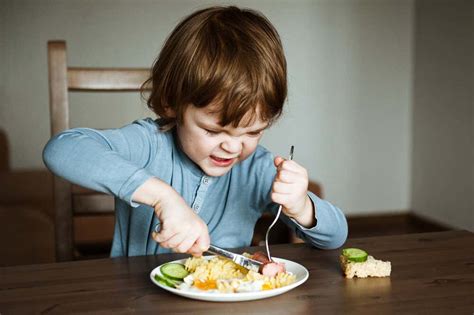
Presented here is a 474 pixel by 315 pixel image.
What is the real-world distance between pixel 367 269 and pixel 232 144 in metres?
0.31

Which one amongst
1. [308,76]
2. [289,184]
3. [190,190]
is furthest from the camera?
[308,76]

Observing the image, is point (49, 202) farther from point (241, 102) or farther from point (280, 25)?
point (241, 102)

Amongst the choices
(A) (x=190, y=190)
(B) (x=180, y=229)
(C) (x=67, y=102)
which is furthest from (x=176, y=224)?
(C) (x=67, y=102)

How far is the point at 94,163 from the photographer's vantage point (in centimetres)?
102

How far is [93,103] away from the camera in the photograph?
11.6 ft

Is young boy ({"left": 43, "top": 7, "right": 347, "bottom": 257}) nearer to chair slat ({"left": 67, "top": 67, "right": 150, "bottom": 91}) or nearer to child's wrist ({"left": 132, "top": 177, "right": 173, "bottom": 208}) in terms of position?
child's wrist ({"left": 132, "top": 177, "right": 173, "bottom": 208})

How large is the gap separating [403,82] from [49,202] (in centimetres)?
209

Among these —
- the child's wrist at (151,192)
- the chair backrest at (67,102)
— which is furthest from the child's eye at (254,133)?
the chair backrest at (67,102)

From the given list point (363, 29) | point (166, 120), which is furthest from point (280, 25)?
point (166, 120)

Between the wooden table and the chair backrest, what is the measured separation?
0.42 m

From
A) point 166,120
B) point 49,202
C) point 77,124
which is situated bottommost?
point 49,202

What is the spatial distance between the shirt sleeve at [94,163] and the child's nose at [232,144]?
0.14m

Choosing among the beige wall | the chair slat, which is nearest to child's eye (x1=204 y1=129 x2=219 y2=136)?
the chair slat

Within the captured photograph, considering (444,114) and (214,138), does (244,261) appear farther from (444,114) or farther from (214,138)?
(444,114)
